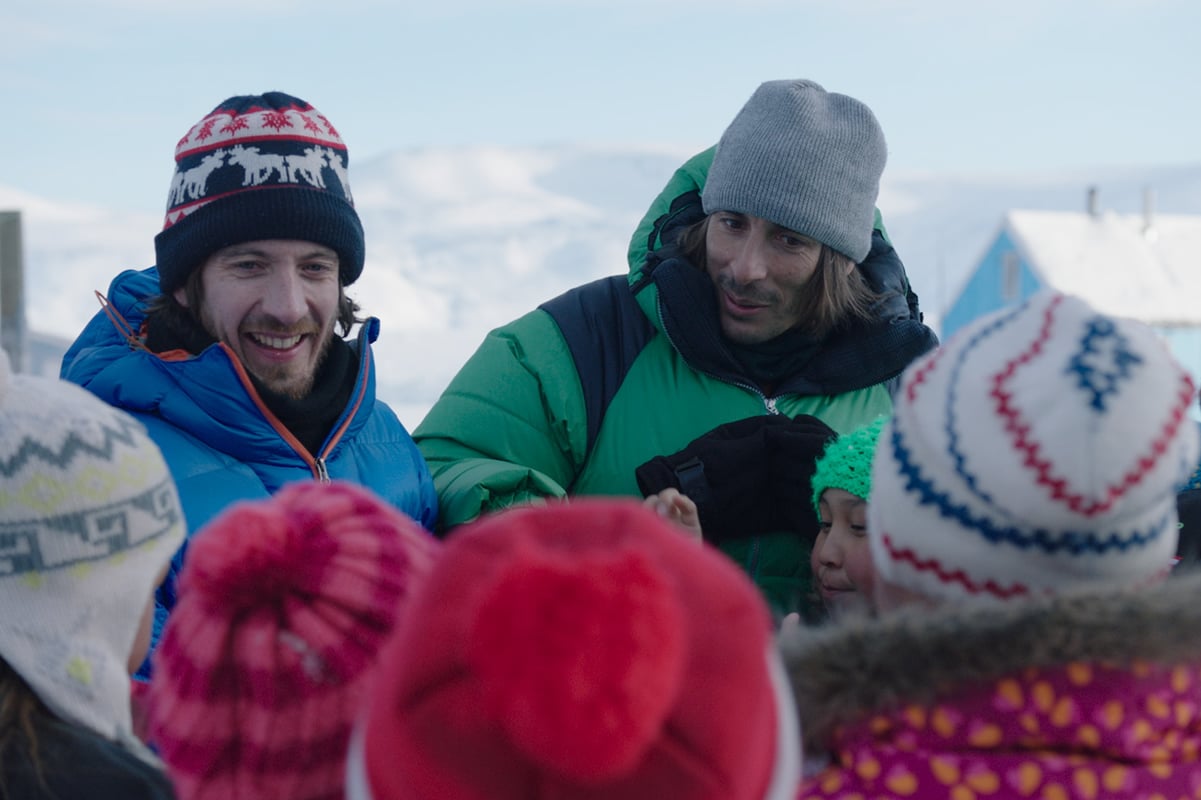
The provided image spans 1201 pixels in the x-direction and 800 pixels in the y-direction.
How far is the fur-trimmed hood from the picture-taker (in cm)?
100

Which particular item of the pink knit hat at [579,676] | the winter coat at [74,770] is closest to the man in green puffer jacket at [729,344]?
the winter coat at [74,770]

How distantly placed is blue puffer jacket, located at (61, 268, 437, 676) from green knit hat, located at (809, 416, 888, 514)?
2.56 feet

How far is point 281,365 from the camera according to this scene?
7.54 ft

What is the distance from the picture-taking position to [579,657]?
65 centimetres

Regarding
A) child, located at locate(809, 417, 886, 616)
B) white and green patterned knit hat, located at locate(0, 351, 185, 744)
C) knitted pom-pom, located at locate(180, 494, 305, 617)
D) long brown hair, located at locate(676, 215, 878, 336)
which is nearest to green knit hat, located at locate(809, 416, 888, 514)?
child, located at locate(809, 417, 886, 616)

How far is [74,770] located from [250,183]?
50.1 inches

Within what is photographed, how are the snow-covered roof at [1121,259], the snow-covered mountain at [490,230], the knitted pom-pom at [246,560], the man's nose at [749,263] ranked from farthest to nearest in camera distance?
the snow-covered mountain at [490,230] < the snow-covered roof at [1121,259] < the man's nose at [749,263] < the knitted pom-pom at [246,560]

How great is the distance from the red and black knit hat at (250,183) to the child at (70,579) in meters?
0.92

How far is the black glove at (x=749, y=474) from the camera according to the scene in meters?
2.16

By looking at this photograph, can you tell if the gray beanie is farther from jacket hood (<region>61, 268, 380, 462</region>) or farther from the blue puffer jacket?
jacket hood (<region>61, 268, 380, 462</region>)

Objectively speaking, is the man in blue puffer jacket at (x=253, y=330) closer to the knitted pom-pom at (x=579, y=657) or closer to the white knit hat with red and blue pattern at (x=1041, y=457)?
the white knit hat with red and blue pattern at (x=1041, y=457)

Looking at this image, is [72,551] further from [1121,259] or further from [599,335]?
[1121,259]

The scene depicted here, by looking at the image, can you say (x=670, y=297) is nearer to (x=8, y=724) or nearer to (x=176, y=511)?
(x=176, y=511)

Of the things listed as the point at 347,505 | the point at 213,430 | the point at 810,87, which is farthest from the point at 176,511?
the point at 810,87
